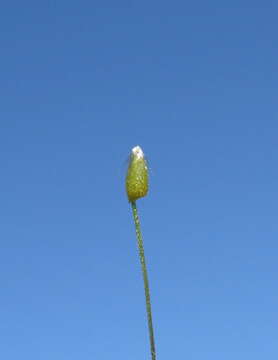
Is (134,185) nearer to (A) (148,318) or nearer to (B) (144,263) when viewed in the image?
(B) (144,263)

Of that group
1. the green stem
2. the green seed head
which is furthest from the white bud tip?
the green stem

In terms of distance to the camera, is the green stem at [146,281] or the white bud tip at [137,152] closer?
the green stem at [146,281]

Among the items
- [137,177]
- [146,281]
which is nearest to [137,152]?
[137,177]

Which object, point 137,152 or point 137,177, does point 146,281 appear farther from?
point 137,152

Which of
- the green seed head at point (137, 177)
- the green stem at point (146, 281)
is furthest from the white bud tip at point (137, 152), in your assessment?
the green stem at point (146, 281)

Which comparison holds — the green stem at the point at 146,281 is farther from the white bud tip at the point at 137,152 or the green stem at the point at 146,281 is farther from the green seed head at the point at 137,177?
the white bud tip at the point at 137,152

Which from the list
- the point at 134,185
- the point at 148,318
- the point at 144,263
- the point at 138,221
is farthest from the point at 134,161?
the point at 148,318

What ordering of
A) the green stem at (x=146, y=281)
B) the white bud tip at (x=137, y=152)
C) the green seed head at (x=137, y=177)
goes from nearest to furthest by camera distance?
the green stem at (x=146, y=281), the green seed head at (x=137, y=177), the white bud tip at (x=137, y=152)

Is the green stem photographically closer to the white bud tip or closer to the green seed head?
the green seed head
